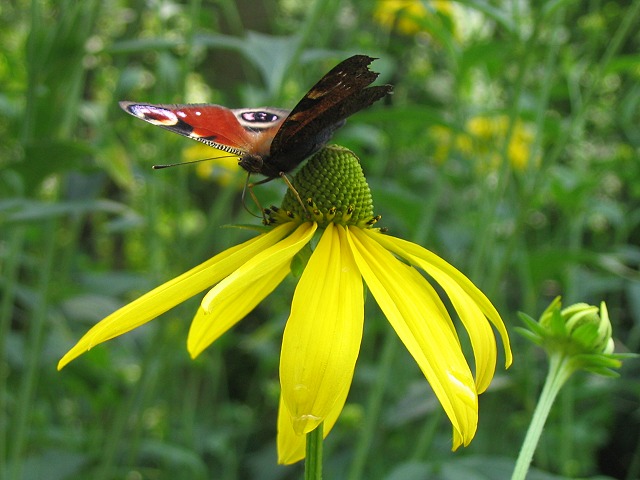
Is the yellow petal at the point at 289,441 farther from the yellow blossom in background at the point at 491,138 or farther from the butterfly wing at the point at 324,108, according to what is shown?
the yellow blossom in background at the point at 491,138

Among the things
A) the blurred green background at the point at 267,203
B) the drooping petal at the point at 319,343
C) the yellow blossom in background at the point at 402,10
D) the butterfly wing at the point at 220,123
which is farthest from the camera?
the yellow blossom in background at the point at 402,10

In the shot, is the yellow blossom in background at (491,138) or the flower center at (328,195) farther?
the yellow blossom in background at (491,138)

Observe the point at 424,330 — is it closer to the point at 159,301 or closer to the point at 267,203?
the point at 159,301

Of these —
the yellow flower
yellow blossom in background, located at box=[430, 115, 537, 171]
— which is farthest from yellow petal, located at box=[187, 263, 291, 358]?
yellow blossom in background, located at box=[430, 115, 537, 171]

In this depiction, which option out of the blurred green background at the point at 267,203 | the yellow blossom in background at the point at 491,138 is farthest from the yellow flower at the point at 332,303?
the yellow blossom in background at the point at 491,138

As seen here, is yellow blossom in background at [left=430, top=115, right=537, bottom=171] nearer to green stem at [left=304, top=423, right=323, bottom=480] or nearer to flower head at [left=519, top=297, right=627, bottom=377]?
flower head at [left=519, top=297, right=627, bottom=377]

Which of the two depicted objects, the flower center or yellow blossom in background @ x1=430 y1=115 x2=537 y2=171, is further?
yellow blossom in background @ x1=430 y1=115 x2=537 y2=171

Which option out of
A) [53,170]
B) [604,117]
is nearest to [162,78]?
[53,170]
